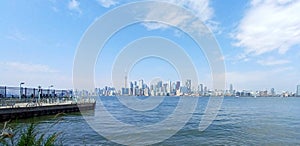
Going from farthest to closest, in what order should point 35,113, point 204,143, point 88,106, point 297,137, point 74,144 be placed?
point 88,106 < point 35,113 < point 297,137 < point 204,143 < point 74,144

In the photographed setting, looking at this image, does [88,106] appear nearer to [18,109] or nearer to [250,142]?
[18,109]

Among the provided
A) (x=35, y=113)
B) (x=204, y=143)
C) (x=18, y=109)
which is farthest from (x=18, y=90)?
(x=204, y=143)

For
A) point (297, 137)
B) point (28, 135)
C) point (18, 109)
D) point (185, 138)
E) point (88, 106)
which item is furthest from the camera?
point (88, 106)

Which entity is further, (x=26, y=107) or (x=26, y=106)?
(x=26, y=106)

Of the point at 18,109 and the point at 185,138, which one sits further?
the point at 18,109

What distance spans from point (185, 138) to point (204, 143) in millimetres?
2093

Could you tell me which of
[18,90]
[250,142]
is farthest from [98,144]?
[18,90]

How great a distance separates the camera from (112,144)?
18.7 m

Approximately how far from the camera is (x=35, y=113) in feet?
116

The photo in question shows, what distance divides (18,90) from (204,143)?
119 ft

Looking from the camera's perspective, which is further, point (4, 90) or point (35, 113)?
point (4, 90)

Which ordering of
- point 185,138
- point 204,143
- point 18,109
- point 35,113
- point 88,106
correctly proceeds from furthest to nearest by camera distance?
1. point 88,106
2. point 35,113
3. point 18,109
4. point 185,138
5. point 204,143

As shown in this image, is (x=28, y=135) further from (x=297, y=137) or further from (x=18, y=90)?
(x=18, y=90)

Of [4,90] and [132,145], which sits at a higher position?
[4,90]
